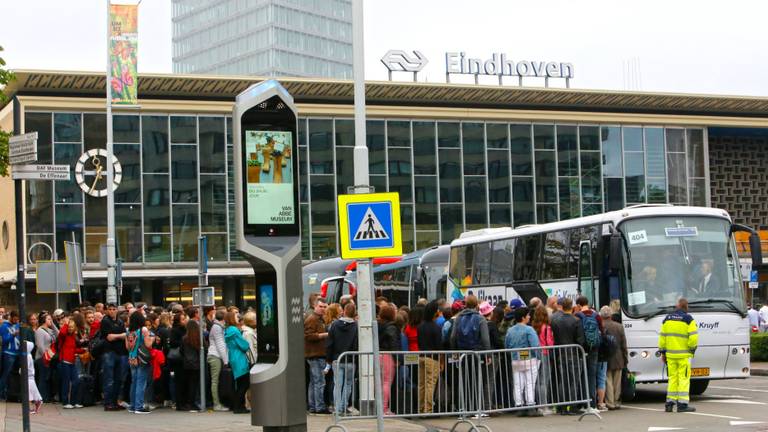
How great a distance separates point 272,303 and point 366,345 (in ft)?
8.36

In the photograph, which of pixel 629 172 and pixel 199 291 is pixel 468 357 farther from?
pixel 629 172

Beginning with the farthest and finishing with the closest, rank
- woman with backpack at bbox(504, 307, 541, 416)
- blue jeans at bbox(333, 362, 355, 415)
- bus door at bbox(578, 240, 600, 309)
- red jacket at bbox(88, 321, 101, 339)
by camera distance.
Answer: bus door at bbox(578, 240, 600, 309) → red jacket at bbox(88, 321, 101, 339) → woman with backpack at bbox(504, 307, 541, 416) → blue jeans at bbox(333, 362, 355, 415)

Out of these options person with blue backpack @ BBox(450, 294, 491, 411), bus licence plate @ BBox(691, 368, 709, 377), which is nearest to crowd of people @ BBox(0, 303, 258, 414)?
person with blue backpack @ BBox(450, 294, 491, 411)

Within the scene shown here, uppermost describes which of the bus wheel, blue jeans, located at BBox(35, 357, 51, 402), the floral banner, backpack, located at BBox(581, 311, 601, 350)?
the floral banner

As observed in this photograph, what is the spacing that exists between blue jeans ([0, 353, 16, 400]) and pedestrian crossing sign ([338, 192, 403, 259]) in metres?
11.7

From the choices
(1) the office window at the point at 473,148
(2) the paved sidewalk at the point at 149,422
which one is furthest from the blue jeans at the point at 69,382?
(1) the office window at the point at 473,148

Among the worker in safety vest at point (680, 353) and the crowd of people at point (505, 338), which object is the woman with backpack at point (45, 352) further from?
the worker in safety vest at point (680, 353)

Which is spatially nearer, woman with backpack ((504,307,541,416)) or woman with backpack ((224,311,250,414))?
woman with backpack ((504,307,541,416))

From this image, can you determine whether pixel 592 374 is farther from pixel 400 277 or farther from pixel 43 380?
pixel 400 277

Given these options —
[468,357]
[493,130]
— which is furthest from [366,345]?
[493,130]

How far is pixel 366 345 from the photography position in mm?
16531

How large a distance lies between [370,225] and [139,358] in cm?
834

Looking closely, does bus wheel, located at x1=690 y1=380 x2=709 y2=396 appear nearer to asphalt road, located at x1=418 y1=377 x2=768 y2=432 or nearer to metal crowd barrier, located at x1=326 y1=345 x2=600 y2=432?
asphalt road, located at x1=418 y1=377 x2=768 y2=432

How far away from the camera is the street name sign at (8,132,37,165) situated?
43.0 feet
